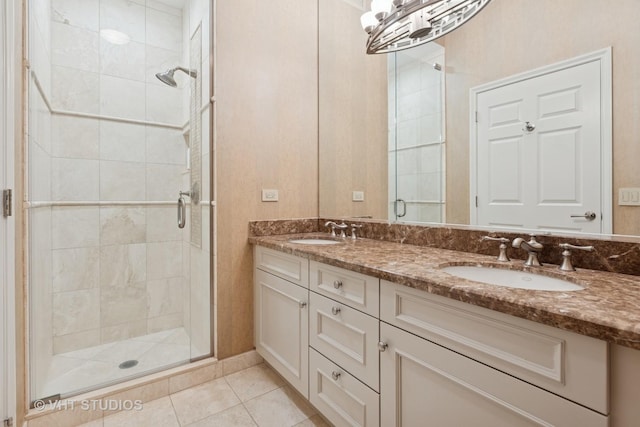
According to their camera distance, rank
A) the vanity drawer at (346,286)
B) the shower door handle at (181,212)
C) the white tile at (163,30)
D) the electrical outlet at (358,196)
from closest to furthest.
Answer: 1. the vanity drawer at (346,286)
2. the electrical outlet at (358,196)
3. the shower door handle at (181,212)
4. the white tile at (163,30)

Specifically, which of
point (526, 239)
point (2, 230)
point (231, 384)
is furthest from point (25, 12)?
point (526, 239)

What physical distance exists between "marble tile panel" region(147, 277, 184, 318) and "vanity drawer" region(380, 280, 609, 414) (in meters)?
2.13

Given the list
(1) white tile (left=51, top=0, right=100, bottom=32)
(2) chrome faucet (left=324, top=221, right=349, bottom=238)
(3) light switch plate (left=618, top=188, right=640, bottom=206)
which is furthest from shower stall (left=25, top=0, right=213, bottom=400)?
(3) light switch plate (left=618, top=188, right=640, bottom=206)

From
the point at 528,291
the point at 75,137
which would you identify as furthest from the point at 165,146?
the point at 528,291

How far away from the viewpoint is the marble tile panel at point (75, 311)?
2.18 metres

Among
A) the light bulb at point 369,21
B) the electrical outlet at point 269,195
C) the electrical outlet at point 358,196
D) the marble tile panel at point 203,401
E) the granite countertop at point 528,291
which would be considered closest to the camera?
the granite countertop at point 528,291

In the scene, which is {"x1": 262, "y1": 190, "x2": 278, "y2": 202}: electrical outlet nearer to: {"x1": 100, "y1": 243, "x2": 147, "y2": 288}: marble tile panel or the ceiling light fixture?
the ceiling light fixture

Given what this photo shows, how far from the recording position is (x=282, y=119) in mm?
2178

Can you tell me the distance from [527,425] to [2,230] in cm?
180

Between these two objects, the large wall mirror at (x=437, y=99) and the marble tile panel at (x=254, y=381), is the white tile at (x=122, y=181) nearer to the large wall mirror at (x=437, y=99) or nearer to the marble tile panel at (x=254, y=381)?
the large wall mirror at (x=437, y=99)

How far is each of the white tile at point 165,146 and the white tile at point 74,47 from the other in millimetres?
562

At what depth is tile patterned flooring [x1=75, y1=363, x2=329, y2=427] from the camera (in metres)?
1.53

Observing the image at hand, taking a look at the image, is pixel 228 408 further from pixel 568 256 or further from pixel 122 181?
pixel 122 181

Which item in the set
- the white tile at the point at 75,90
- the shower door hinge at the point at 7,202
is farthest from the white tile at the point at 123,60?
the shower door hinge at the point at 7,202
